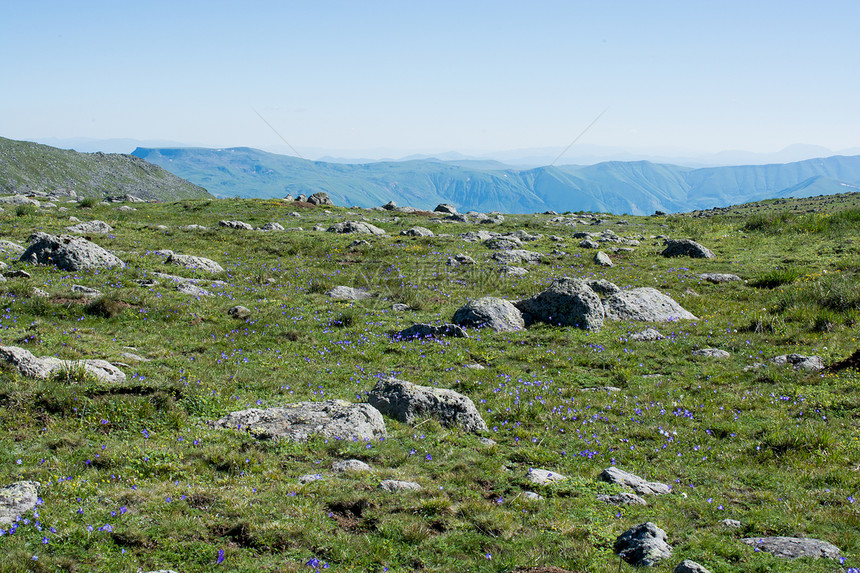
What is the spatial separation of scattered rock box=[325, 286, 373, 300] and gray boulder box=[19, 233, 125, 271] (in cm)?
852

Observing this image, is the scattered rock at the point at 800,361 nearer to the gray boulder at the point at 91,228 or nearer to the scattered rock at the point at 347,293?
the scattered rock at the point at 347,293

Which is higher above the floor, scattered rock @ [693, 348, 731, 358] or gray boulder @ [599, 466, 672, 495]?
scattered rock @ [693, 348, 731, 358]

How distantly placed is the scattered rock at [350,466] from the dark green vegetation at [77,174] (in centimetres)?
15329

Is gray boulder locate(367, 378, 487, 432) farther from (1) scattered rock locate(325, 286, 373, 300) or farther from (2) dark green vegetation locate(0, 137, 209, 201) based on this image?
(2) dark green vegetation locate(0, 137, 209, 201)

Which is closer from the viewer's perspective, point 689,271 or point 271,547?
point 271,547

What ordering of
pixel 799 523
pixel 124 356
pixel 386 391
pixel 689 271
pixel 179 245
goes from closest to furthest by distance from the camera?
pixel 799 523 → pixel 386 391 → pixel 124 356 → pixel 689 271 → pixel 179 245

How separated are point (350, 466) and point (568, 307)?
39.3 feet

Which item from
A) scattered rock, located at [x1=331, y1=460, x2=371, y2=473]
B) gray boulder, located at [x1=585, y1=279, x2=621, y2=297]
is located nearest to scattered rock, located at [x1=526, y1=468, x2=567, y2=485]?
scattered rock, located at [x1=331, y1=460, x2=371, y2=473]

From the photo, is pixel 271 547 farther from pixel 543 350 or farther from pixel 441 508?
pixel 543 350

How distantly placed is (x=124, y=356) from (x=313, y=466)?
6.64m

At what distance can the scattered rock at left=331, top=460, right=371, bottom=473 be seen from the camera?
7988 millimetres

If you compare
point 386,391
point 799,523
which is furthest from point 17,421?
point 799,523

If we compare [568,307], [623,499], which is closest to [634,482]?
[623,499]

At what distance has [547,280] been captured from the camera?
24625 millimetres
